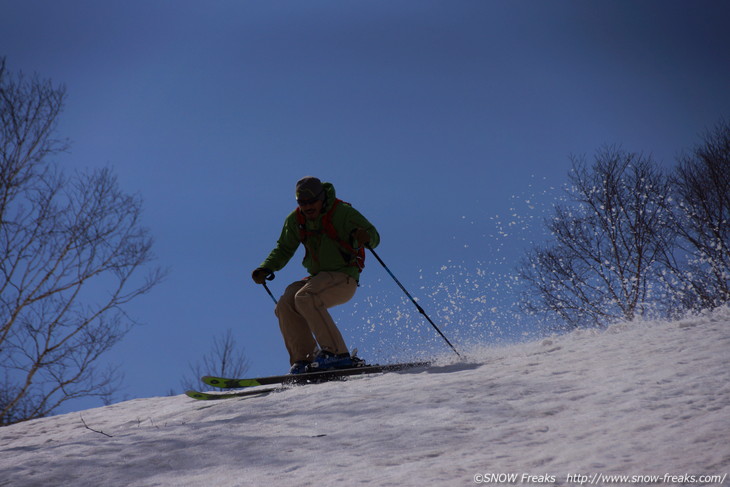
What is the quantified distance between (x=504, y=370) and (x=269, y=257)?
10.0 feet

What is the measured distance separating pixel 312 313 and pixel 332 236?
850 mm

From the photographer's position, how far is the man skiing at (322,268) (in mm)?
5941

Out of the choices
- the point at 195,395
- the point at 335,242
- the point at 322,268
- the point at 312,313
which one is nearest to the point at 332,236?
the point at 335,242

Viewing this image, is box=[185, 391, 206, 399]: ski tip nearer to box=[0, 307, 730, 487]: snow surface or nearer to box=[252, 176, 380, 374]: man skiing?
box=[0, 307, 730, 487]: snow surface

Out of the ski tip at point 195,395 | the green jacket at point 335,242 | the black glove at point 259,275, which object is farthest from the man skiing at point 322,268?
the ski tip at point 195,395

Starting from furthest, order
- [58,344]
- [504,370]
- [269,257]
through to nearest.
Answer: [58,344]
[269,257]
[504,370]

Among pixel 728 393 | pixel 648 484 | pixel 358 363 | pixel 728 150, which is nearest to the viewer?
pixel 648 484

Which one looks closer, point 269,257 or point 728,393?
point 728,393

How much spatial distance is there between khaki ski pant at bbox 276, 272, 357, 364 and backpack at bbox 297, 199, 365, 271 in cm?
21

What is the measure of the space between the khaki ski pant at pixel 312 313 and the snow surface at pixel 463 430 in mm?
981

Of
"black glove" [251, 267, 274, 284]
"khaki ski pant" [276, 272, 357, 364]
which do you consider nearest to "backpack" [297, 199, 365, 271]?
"khaki ski pant" [276, 272, 357, 364]

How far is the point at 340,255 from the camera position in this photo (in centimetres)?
623

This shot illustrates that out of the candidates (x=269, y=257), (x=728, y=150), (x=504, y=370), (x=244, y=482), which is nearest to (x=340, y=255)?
(x=269, y=257)

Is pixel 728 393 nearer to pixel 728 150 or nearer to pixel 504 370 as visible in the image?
pixel 504 370
